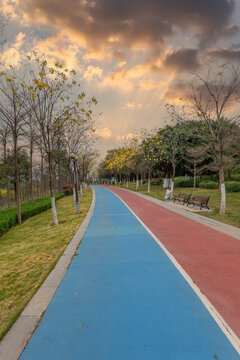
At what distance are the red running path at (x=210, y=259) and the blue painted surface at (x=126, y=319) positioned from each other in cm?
41

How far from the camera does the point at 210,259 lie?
5469 millimetres

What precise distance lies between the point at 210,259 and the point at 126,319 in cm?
343

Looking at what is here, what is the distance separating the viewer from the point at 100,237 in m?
7.80

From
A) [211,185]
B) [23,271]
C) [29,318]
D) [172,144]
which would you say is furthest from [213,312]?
[211,185]

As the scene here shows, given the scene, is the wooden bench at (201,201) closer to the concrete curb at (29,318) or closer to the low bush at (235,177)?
the concrete curb at (29,318)

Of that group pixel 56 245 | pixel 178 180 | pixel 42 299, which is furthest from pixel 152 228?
pixel 178 180

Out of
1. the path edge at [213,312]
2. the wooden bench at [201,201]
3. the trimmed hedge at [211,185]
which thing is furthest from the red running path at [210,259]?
the trimmed hedge at [211,185]

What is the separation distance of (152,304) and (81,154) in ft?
86.6

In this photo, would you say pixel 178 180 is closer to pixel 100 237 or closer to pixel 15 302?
pixel 100 237

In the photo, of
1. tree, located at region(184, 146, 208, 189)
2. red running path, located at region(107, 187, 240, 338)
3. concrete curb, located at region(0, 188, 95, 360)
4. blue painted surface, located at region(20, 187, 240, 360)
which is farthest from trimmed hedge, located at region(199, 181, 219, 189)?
concrete curb, located at region(0, 188, 95, 360)

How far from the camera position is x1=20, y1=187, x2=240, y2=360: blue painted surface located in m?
2.63

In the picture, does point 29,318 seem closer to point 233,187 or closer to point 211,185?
point 233,187

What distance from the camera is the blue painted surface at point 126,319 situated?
2627 mm

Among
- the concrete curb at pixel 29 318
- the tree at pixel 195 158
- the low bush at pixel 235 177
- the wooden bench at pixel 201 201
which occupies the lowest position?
the concrete curb at pixel 29 318
